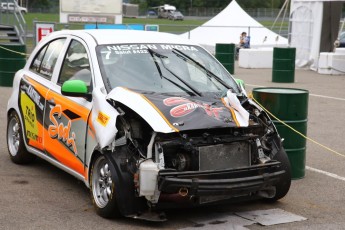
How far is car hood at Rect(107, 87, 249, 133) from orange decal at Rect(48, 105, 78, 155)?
2.54 feet

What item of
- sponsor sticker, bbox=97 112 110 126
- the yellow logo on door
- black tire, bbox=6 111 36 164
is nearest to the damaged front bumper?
sponsor sticker, bbox=97 112 110 126

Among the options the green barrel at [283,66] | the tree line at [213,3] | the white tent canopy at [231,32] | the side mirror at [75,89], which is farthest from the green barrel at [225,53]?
the tree line at [213,3]

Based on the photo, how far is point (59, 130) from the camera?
21.8 feet

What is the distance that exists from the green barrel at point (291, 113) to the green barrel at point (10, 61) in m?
9.54

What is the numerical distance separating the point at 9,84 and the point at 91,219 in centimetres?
→ 1093

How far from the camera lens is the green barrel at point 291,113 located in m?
7.17

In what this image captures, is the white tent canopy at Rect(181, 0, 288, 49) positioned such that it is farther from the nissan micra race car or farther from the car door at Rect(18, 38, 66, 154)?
the nissan micra race car

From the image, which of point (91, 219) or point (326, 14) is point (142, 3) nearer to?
point (326, 14)

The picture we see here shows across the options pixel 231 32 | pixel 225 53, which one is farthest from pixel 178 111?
pixel 231 32

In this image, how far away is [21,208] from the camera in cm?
615

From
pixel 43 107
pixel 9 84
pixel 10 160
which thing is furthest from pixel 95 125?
pixel 9 84

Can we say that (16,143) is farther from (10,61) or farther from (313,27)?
(313,27)

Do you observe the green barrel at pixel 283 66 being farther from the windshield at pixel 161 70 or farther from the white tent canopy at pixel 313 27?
the windshield at pixel 161 70

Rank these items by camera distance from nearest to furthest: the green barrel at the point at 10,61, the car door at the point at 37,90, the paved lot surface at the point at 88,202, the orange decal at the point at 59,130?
1. the paved lot surface at the point at 88,202
2. the orange decal at the point at 59,130
3. the car door at the point at 37,90
4. the green barrel at the point at 10,61
